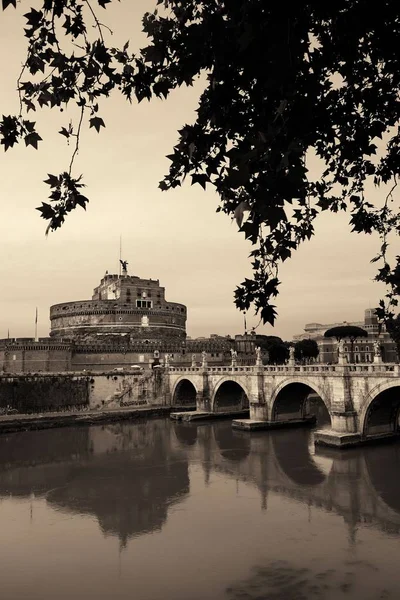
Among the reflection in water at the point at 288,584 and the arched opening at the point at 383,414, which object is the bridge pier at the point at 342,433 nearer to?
the arched opening at the point at 383,414

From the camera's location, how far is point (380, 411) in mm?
24656

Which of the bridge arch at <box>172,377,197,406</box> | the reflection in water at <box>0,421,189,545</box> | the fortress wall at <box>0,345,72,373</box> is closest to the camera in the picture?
the reflection in water at <box>0,421,189,545</box>

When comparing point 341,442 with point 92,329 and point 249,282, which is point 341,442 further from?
point 92,329

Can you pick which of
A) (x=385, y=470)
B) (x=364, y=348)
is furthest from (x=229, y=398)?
(x=364, y=348)

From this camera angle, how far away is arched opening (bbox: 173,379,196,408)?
42.3m

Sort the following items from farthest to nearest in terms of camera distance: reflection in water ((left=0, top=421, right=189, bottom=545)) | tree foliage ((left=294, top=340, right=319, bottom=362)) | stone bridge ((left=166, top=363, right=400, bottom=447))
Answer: tree foliage ((left=294, top=340, right=319, bottom=362)) → stone bridge ((left=166, top=363, right=400, bottom=447)) → reflection in water ((left=0, top=421, right=189, bottom=545))

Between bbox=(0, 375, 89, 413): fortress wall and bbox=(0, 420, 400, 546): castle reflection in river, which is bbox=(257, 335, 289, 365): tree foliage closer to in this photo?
bbox=(0, 375, 89, 413): fortress wall

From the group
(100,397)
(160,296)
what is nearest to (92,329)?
(160,296)

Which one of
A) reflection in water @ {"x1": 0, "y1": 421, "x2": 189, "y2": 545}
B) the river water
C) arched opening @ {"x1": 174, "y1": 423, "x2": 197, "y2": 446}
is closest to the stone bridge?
the river water

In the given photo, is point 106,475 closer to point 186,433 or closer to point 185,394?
point 186,433

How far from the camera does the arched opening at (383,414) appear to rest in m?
24.2

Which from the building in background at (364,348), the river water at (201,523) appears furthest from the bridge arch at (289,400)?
the building in background at (364,348)

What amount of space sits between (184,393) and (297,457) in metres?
20.5

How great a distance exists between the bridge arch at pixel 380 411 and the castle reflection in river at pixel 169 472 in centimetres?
106
